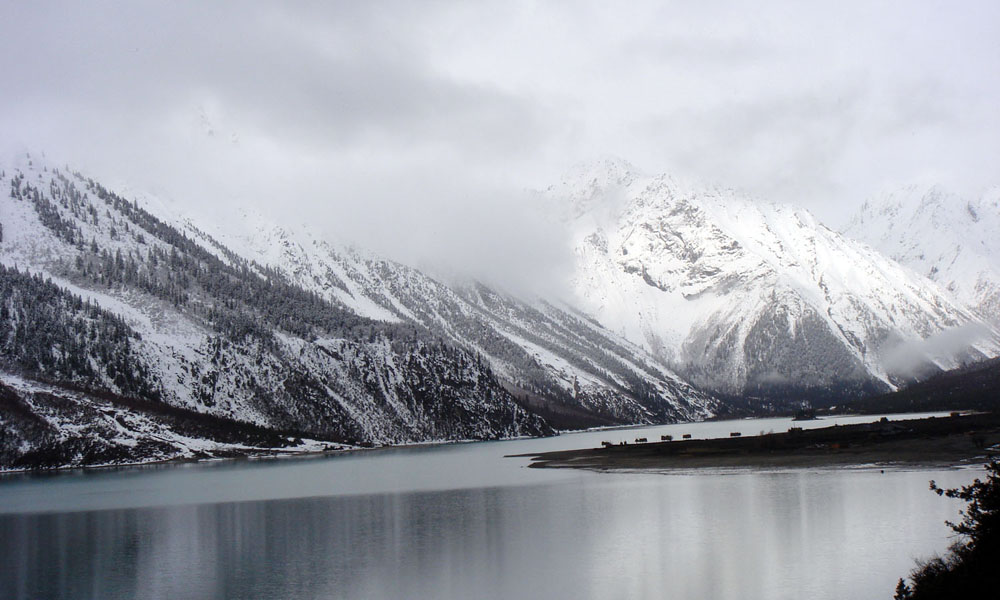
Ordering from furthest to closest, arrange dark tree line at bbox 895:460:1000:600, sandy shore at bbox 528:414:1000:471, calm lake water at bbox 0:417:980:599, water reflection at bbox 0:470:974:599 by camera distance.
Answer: sandy shore at bbox 528:414:1000:471, calm lake water at bbox 0:417:980:599, water reflection at bbox 0:470:974:599, dark tree line at bbox 895:460:1000:600

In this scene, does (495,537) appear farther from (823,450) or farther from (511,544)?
(823,450)

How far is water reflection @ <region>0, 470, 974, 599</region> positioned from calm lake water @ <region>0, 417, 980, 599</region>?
22cm

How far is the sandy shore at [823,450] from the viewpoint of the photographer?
124125 millimetres

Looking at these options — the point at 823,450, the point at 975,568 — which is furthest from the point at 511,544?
the point at 823,450

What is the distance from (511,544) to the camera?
7188 cm

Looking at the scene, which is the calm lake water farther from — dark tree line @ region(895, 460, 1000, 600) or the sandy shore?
the sandy shore

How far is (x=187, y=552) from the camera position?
74625 millimetres

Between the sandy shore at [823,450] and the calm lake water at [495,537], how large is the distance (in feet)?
40.2

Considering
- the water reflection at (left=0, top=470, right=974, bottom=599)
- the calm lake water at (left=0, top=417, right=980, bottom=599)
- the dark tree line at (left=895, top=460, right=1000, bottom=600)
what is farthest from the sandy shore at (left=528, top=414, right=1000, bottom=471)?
the dark tree line at (left=895, top=460, right=1000, bottom=600)

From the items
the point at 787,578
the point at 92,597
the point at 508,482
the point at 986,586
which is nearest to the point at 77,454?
the point at 508,482

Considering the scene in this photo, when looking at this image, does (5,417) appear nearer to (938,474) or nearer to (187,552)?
(187,552)

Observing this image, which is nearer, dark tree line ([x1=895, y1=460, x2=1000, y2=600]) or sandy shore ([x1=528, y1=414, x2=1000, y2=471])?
dark tree line ([x1=895, y1=460, x2=1000, y2=600])

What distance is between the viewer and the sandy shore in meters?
124

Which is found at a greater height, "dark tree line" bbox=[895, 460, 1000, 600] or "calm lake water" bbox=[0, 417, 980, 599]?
"dark tree line" bbox=[895, 460, 1000, 600]
